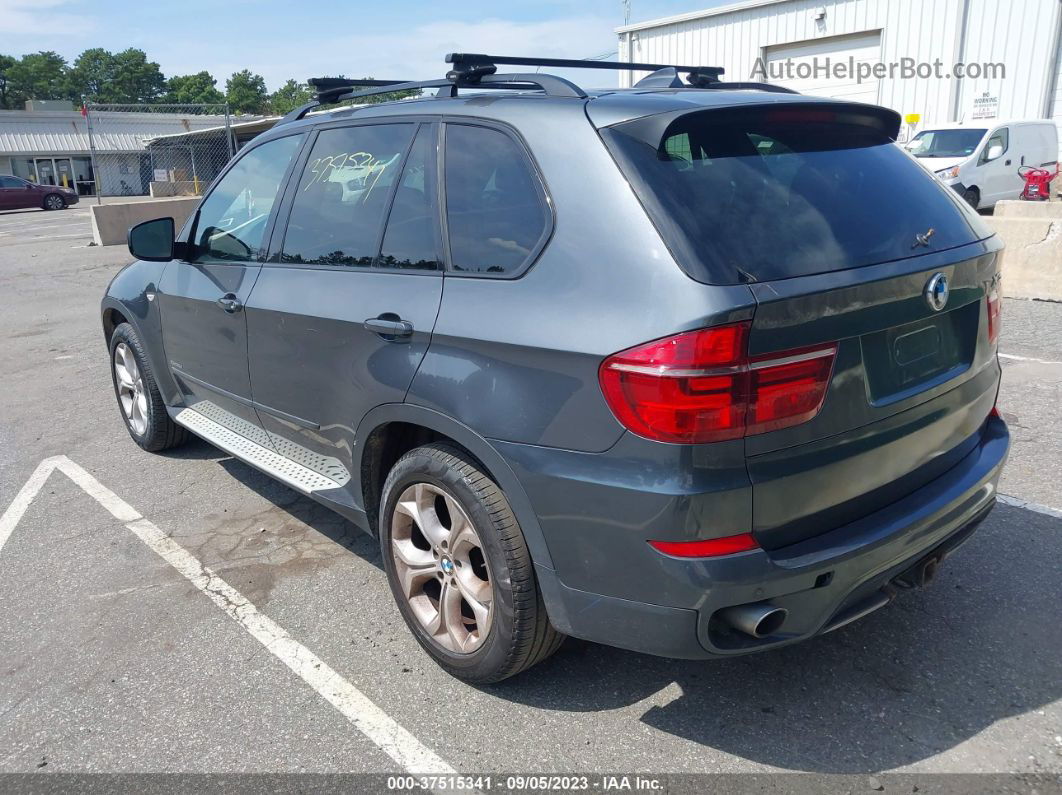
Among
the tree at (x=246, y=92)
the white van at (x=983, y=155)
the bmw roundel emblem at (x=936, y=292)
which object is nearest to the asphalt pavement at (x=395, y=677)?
the bmw roundel emblem at (x=936, y=292)

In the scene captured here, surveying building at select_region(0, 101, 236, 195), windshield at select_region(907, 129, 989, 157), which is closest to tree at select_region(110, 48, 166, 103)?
building at select_region(0, 101, 236, 195)

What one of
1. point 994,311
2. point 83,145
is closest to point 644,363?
point 994,311

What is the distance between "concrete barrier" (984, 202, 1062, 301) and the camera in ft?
28.3

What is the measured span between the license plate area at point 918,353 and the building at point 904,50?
1756 centimetres

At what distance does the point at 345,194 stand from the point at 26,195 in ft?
131

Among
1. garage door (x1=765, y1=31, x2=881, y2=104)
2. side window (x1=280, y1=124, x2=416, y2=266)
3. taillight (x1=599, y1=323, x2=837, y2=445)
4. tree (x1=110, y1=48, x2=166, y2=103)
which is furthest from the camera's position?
tree (x1=110, y1=48, x2=166, y2=103)

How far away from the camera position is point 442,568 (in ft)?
9.61

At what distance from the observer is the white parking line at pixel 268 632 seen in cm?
265

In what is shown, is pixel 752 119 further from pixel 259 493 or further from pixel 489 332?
pixel 259 493

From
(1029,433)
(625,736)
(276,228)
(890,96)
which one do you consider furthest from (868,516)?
(890,96)

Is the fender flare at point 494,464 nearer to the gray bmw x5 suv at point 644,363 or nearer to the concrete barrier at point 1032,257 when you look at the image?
the gray bmw x5 suv at point 644,363

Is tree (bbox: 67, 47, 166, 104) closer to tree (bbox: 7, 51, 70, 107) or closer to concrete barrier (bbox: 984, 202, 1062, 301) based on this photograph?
tree (bbox: 7, 51, 70, 107)

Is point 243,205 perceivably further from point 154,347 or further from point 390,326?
point 390,326

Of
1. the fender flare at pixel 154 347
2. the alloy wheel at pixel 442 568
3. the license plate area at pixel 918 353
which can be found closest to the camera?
the license plate area at pixel 918 353
